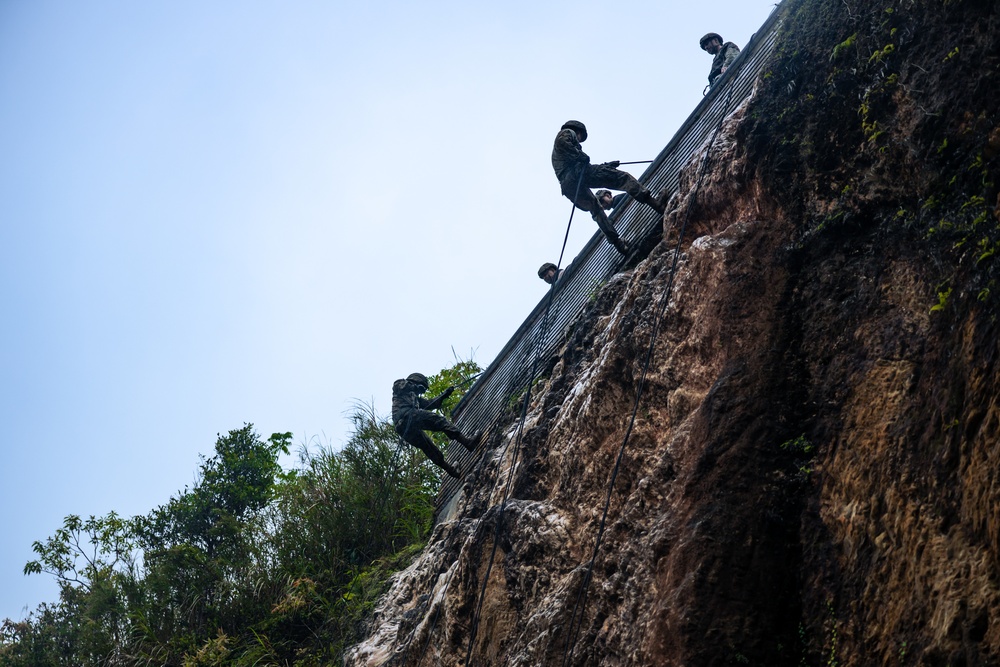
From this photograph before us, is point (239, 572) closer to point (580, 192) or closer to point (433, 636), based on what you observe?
point (433, 636)

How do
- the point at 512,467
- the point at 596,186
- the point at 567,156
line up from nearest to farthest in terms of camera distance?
the point at 512,467, the point at 596,186, the point at 567,156

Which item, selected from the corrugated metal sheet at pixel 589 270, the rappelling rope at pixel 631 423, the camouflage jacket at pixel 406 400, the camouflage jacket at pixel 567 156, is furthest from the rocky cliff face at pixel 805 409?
the camouflage jacket at pixel 406 400

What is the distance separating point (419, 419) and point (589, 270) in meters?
2.94

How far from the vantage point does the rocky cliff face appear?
4859 millimetres

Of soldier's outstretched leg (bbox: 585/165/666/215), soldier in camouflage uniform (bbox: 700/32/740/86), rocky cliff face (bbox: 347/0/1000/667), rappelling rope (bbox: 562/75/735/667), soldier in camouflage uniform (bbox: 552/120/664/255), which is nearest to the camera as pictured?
rocky cliff face (bbox: 347/0/1000/667)

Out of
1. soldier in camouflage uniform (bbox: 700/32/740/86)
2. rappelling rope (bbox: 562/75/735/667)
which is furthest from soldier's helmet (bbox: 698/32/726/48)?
rappelling rope (bbox: 562/75/735/667)

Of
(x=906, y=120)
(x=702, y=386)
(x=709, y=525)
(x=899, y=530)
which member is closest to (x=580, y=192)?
(x=702, y=386)

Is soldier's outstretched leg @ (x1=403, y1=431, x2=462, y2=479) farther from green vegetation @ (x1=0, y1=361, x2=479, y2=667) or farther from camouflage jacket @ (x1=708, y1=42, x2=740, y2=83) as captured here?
camouflage jacket @ (x1=708, y1=42, x2=740, y2=83)

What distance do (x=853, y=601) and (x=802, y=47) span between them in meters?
4.39

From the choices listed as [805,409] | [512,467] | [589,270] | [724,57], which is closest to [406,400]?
[589,270]

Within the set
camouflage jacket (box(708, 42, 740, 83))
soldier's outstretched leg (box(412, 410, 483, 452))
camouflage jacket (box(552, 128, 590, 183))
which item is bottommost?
soldier's outstretched leg (box(412, 410, 483, 452))

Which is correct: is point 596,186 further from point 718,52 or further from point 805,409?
point 805,409

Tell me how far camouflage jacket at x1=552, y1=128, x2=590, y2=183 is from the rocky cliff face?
6.93 feet

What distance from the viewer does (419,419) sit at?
12.9m
